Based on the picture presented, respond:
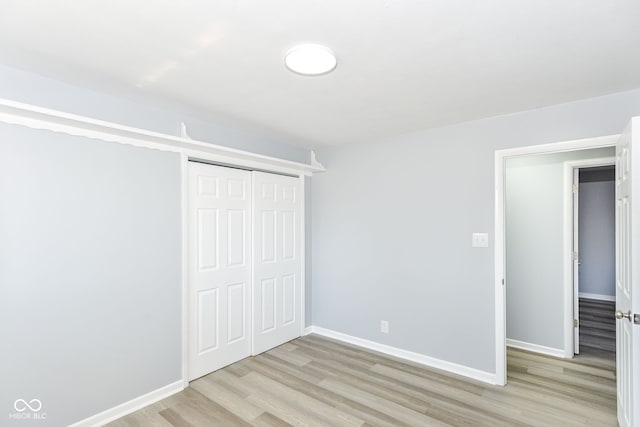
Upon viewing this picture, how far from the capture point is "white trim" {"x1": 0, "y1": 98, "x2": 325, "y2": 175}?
194cm

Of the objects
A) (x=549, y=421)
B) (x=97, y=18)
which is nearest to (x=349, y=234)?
(x=549, y=421)

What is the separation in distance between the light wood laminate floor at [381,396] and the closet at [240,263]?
27cm

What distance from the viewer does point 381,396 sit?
106 inches

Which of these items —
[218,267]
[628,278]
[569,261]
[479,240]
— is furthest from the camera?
[569,261]

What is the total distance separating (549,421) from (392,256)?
70.7 inches

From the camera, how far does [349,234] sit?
389cm

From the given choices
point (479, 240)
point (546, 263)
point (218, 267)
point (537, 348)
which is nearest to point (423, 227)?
point (479, 240)

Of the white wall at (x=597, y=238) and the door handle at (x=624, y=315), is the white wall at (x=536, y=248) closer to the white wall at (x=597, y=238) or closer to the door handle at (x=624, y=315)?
the door handle at (x=624, y=315)

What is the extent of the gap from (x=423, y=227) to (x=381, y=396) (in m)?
1.60

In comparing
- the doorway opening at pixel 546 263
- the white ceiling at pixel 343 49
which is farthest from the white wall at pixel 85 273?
the doorway opening at pixel 546 263

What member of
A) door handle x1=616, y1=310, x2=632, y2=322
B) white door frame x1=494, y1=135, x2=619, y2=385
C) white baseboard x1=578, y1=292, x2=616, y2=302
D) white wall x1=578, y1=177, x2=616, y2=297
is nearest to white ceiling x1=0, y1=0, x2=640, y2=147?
white door frame x1=494, y1=135, x2=619, y2=385

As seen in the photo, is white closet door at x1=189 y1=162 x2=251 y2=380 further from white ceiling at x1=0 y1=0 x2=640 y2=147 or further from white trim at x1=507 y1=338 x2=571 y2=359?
white trim at x1=507 y1=338 x2=571 y2=359

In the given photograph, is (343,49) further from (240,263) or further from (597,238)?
(597,238)

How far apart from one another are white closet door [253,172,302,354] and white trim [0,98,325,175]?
0.40m
